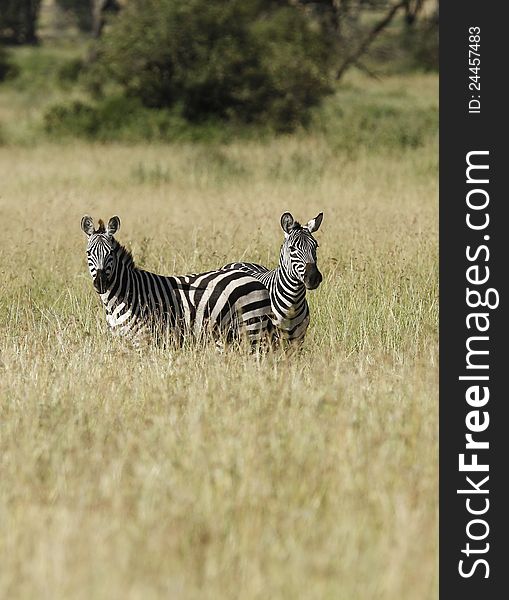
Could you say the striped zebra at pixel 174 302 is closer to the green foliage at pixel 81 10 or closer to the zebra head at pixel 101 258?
the zebra head at pixel 101 258

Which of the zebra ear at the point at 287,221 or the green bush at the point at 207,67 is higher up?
the green bush at the point at 207,67

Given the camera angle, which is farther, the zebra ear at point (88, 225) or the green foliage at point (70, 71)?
the green foliage at point (70, 71)

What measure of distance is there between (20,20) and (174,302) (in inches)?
2367

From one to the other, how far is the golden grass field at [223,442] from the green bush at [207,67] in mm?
15367

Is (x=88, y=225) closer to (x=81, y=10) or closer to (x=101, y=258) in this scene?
(x=101, y=258)

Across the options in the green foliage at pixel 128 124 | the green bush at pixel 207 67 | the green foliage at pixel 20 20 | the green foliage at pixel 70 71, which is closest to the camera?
the green foliage at pixel 128 124

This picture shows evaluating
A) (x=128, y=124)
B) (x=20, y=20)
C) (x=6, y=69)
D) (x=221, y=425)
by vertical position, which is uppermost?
(x=20, y=20)

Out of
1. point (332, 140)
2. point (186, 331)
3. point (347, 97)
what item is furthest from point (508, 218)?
point (347, 97)

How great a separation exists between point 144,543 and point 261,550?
1.45 ft

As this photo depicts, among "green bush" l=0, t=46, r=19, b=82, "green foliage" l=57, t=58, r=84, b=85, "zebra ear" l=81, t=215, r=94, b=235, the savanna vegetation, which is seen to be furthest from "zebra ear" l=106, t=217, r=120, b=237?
"green bush" l=0, t=46, r=19, b=82

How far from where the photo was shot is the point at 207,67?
26844 millimetres

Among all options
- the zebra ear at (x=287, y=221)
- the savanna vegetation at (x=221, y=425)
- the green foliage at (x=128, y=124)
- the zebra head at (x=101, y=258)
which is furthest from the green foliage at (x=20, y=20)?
the zebra ear at (x=287, y=221)

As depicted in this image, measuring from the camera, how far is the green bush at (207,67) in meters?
27.0

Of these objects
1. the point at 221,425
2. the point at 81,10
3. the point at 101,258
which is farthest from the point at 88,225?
the point at 81,10
